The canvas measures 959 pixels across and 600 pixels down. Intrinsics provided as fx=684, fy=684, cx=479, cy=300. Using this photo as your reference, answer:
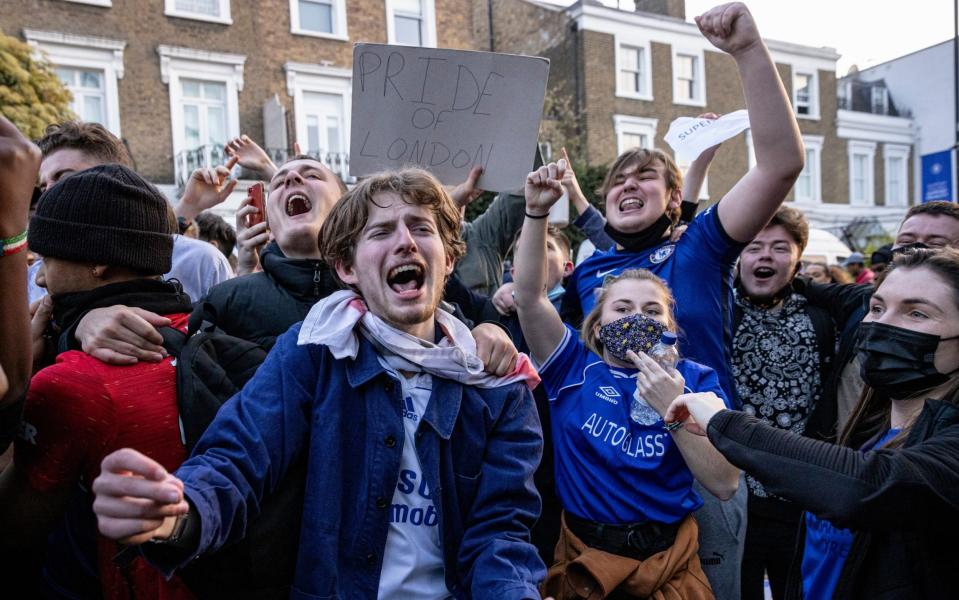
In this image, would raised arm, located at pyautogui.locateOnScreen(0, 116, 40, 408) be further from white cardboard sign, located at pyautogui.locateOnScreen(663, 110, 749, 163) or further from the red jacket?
white cardboard sign, located at pyautogui.locateOnScreen(663, 110, 749, 163)

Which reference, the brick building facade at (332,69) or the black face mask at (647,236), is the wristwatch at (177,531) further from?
the brick building facade at (332,69)

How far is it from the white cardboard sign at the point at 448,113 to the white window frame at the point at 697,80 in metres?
21.2

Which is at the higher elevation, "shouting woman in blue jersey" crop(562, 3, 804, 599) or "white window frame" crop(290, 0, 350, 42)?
"white window frame" crop(290, 0, 350, 42)

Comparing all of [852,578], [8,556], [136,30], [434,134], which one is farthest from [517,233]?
[136,30]

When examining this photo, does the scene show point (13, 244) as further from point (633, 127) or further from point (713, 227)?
point (633, 127)

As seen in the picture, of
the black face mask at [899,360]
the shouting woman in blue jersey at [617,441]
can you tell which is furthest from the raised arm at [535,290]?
the black face mask at [899,360]

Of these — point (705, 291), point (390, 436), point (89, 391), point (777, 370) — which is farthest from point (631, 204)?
point (89, 391)

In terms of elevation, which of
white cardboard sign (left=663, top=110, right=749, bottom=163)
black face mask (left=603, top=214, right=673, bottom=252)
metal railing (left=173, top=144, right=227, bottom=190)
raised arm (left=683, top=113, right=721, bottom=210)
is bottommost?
black face mask (left=603, top=214, right=673, bottom=252)

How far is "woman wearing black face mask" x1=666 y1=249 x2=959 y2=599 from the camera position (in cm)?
163

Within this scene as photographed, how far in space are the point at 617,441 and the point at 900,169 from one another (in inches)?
1196

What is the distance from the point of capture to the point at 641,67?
2175 centimetres

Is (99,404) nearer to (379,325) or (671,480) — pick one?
(379,325)

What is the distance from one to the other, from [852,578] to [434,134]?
2120mm

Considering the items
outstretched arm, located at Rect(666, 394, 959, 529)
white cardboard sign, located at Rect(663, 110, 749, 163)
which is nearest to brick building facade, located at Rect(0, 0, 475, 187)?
white cardboard sign, located at Rect(663, 110, 749, 163)
